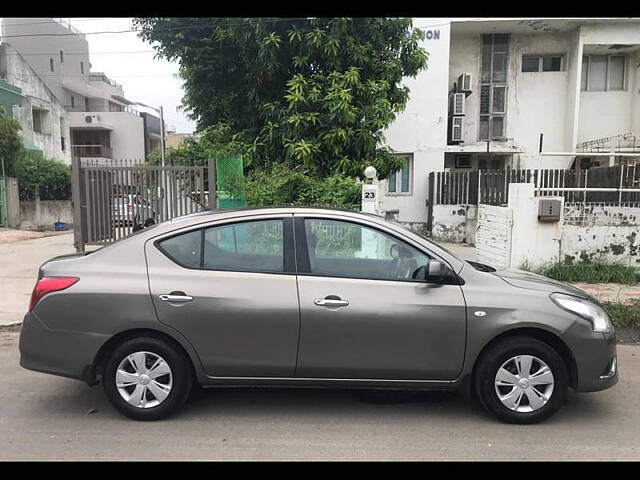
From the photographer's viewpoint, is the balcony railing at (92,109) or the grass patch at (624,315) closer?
the grass patch at (624,315)

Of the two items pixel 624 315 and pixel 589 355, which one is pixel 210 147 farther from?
pixel 589 355

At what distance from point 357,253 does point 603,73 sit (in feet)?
60.1

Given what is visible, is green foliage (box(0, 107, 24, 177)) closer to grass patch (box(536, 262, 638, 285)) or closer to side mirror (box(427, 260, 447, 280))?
grass patch (box(536, 262, 638, 285))

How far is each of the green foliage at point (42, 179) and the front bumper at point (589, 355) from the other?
2095 cm

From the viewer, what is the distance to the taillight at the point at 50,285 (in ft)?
12.6

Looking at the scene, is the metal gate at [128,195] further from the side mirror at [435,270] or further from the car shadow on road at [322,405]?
the side mirror at [435,270]

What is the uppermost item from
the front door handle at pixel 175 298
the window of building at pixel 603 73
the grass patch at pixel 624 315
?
the window of building at pixel 603 73

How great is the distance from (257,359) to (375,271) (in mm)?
1082

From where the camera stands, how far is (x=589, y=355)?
12.5 feet

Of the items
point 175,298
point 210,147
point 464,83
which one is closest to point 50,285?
point 175,298

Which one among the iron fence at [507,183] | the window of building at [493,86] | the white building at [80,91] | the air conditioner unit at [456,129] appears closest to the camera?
the iron fence at [507,183]

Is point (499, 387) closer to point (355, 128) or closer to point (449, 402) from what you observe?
point (449, 402)

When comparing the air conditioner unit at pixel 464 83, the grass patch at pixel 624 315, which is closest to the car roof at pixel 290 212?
the grass patch at pixel 624 315

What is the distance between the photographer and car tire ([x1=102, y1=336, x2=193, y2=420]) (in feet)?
12.6
